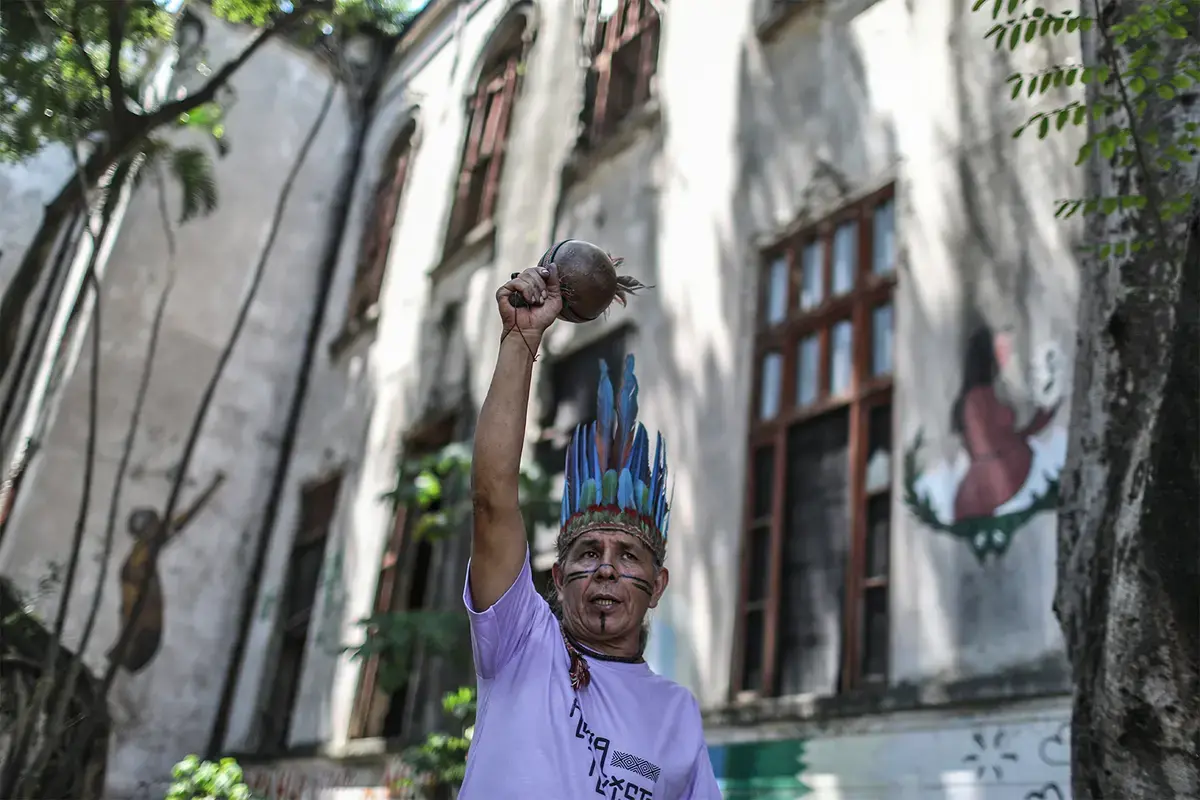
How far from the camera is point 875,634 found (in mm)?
4891

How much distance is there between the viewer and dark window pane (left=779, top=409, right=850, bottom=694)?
5.14 m

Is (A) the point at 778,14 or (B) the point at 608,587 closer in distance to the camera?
(B) the point at 608,587

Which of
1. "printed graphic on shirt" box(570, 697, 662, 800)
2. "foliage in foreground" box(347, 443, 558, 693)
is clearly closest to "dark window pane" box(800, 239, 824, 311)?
"foliage in foreground" box(347, 443, 558, 693)

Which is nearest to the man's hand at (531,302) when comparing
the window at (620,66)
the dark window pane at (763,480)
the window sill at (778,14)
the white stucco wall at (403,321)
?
the dark window pane at (763,480)

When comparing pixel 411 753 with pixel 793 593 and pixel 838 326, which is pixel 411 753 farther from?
pixel 838 326

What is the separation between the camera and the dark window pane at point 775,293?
6.17 meters

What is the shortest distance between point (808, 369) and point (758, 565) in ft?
3.66

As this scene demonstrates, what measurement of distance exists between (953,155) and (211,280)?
9934 mm

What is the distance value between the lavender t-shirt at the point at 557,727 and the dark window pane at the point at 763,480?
3.90 metres

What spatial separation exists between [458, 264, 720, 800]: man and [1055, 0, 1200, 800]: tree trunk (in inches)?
38.5

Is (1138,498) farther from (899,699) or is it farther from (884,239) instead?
(884,239)

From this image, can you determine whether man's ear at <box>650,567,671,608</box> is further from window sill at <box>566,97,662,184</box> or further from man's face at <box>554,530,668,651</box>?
window sill at <box>566,97,662,184</box>

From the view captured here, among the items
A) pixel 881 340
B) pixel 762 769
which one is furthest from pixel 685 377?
pixel 762 769

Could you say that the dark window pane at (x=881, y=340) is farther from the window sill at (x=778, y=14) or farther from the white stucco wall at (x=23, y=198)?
the white stucco wall at (x=23, y=198)
